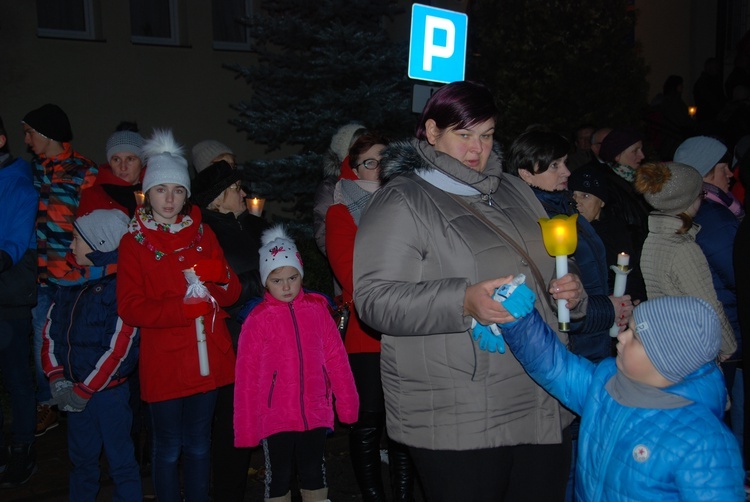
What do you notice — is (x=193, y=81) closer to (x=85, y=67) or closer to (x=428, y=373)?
(x=85, y=67)

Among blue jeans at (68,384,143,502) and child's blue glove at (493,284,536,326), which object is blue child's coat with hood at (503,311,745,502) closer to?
child's blue glove at (493,284,536,326)

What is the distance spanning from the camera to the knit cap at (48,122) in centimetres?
567

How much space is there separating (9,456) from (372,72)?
6358mm

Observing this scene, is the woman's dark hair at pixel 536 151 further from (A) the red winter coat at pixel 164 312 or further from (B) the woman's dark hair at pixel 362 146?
(A) the red winter coat at pixel 164 312

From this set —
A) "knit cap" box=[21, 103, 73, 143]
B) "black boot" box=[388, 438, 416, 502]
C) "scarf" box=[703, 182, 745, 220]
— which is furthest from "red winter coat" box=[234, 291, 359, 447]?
"scarf" box=[703, 182, 745, 220]

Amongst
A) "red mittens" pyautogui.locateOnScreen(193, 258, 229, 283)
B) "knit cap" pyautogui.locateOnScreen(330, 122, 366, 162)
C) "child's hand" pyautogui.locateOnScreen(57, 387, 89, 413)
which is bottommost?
"child's hand" pyautogui.locateOnScreen(57, 387, 89, 413)

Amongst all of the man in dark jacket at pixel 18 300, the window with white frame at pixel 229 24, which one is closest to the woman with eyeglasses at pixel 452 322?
the man in dark jacket at pixel 18 300

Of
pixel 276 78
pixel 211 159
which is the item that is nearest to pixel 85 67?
pixel 276 78

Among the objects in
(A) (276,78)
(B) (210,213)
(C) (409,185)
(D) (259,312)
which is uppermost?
(A) (276,78)

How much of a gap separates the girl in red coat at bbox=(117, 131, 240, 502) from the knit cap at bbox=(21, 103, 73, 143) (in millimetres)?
1818

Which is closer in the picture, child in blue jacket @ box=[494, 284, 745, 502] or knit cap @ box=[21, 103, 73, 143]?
child in blue jacket @ box=[494, 284, 745, 502]

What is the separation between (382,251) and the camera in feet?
9.46

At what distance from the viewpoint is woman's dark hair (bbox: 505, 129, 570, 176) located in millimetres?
4402

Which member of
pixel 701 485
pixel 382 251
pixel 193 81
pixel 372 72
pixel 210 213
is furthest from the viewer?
pixel 193 81
